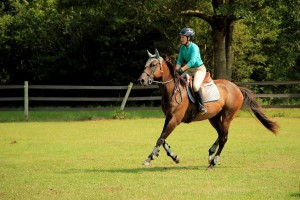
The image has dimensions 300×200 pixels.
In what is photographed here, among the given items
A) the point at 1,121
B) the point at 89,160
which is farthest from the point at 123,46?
the point at 89,160

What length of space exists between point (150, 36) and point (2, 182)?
2810cm

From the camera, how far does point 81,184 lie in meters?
10.7

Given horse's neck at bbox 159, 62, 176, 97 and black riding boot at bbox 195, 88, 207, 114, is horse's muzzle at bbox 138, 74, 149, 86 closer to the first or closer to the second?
horse's neck at bbox 159, 62, 176, 97

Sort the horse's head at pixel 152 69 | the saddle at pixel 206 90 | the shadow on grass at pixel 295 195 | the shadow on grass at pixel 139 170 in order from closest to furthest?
the shadow on grass at pixel 295 195, the shadow on grass at pixel 139 170, the horse's head at pixel 152 69, the saddle at pixel 206 90

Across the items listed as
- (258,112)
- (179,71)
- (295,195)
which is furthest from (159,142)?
(295,195)

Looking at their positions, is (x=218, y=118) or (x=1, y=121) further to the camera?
(x=1, y=121)

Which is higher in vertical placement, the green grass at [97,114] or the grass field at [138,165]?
the grass field at [138,165]

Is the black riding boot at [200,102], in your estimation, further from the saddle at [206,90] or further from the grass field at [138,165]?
the grass field at [138,165]

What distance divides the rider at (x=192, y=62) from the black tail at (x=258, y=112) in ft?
5.28

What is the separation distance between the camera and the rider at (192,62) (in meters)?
13.1

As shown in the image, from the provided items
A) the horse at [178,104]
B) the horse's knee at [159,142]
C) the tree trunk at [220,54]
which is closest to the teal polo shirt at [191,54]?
the horse at [178,104]

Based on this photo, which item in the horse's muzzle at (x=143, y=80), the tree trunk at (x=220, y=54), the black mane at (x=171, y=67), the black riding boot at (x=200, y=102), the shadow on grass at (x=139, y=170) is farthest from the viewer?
the tree trunk at (x=220, y=54)

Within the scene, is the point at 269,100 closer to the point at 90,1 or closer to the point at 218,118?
the point at 90,1

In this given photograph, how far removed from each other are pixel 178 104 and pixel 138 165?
1.53 metres
